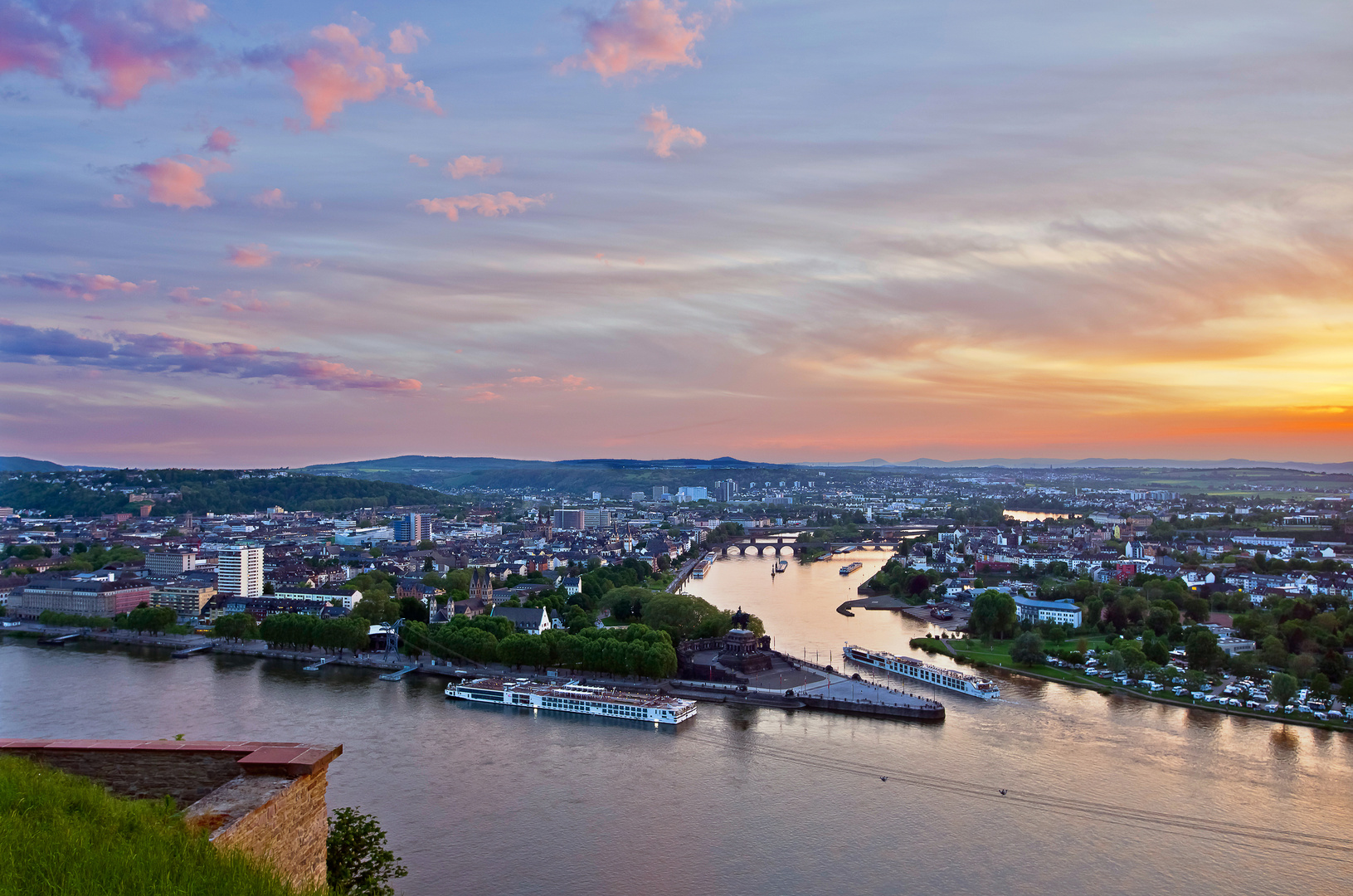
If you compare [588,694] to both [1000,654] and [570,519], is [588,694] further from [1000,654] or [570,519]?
[570,519]

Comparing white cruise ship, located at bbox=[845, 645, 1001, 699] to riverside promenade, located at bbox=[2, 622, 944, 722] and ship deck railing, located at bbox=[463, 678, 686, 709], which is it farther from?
ship deck railing, located at bbox=[463, 678, 686, 709]

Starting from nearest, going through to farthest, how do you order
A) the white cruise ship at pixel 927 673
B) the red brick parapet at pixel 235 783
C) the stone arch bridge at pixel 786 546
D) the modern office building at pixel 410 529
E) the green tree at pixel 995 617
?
the red brick parapet at pixel 235 783 < the white cruise ship at pixel 927 673 < the green tree at pixel 995 617 < the stone arch bridge at pixel 786 546 < the modern office building at pixel 410 529

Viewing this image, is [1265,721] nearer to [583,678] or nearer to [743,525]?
[583,678]

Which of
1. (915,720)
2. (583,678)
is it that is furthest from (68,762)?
(583,678)

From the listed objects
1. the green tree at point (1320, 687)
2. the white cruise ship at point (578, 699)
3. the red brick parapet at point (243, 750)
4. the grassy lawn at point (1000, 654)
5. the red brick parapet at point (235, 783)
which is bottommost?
the grassy lawn at point (1000, 654)

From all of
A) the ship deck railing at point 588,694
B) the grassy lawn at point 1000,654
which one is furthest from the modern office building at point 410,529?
the ship deck railing at point 588,694

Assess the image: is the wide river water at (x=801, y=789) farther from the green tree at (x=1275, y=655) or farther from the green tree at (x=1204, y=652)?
the green tree at (x=1275, y=655)
